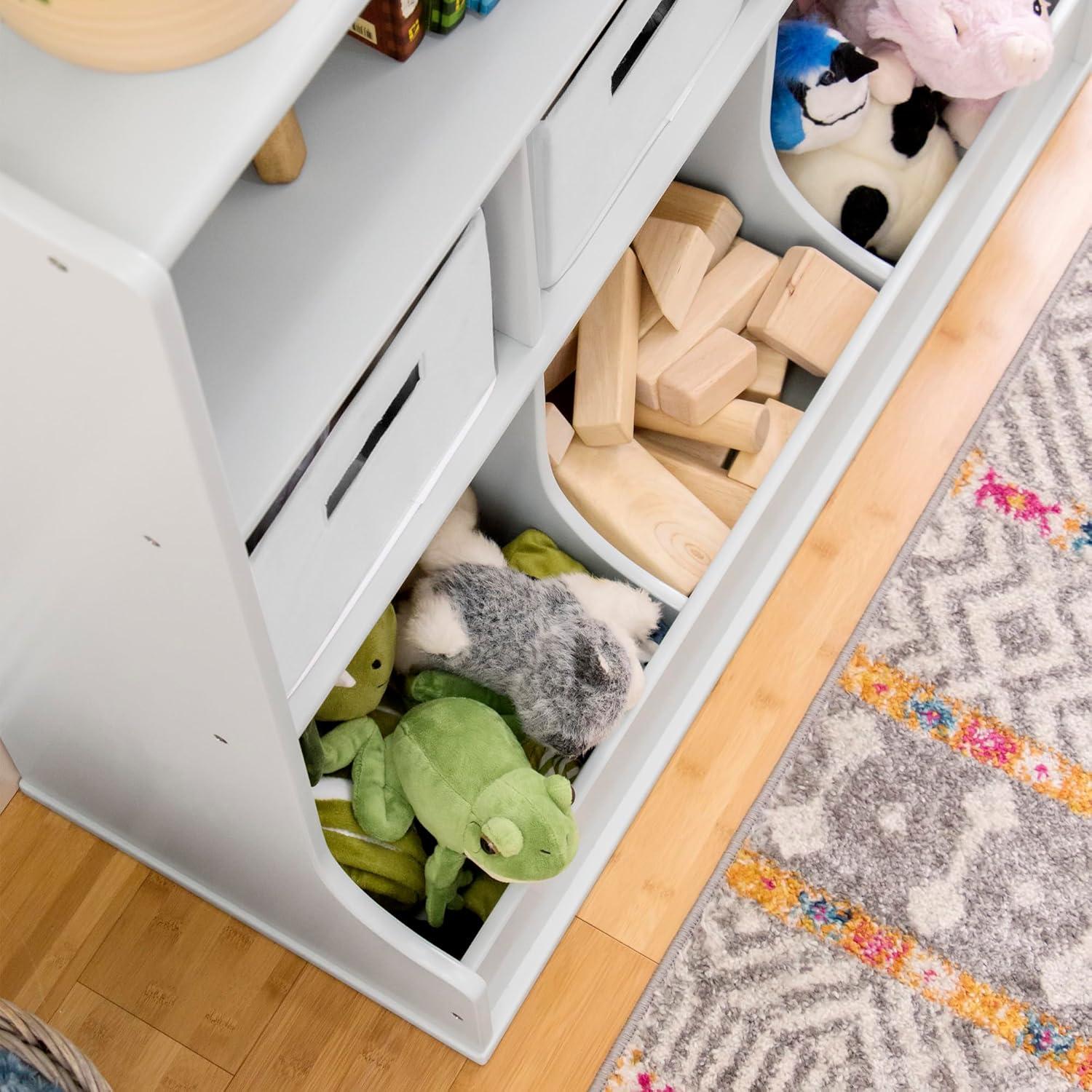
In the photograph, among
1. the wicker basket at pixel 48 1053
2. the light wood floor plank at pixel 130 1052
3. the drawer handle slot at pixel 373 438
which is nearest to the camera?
the drawer handle slot at pixel 373 438

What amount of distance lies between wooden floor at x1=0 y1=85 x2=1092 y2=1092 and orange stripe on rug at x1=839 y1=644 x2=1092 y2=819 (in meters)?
0.05

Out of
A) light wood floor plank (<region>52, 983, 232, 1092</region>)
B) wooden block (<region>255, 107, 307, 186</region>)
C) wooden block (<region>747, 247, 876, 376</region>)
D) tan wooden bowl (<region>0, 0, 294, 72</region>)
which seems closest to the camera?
tan wooden bowl (<region>0, 0, 294, 72</region>)

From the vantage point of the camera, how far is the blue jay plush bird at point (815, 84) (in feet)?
4.17

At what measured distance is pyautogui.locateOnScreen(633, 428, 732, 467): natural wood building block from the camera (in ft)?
4.36

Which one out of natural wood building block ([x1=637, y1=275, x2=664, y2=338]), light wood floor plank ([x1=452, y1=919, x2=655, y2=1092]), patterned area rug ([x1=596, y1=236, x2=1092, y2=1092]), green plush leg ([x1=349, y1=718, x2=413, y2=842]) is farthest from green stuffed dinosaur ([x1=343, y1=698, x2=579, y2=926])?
natural wood building block ([x1=637, y1=275, x2=664, y2=338])

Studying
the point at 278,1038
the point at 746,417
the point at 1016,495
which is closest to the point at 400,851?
the point at 278,1038

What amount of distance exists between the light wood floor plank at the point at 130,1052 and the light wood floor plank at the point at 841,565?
0.38 meters

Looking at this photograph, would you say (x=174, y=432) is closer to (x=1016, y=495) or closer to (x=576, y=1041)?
(x=576, y=1041)

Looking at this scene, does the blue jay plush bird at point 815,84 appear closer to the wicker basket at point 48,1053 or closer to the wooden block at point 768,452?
the wooden block at point 768,452

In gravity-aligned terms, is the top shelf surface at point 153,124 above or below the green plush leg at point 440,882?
above

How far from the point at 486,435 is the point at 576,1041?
618 mm

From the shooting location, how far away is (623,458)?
1.25 m

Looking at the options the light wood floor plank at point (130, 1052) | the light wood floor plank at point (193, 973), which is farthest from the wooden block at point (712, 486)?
the light wood floor plank at point (130, 1052)

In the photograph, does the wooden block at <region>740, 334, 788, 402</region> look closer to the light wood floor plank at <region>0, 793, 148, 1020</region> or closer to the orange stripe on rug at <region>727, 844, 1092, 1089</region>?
the orange stripe on rug at <region>727, 844, 1092, 1089</region>
